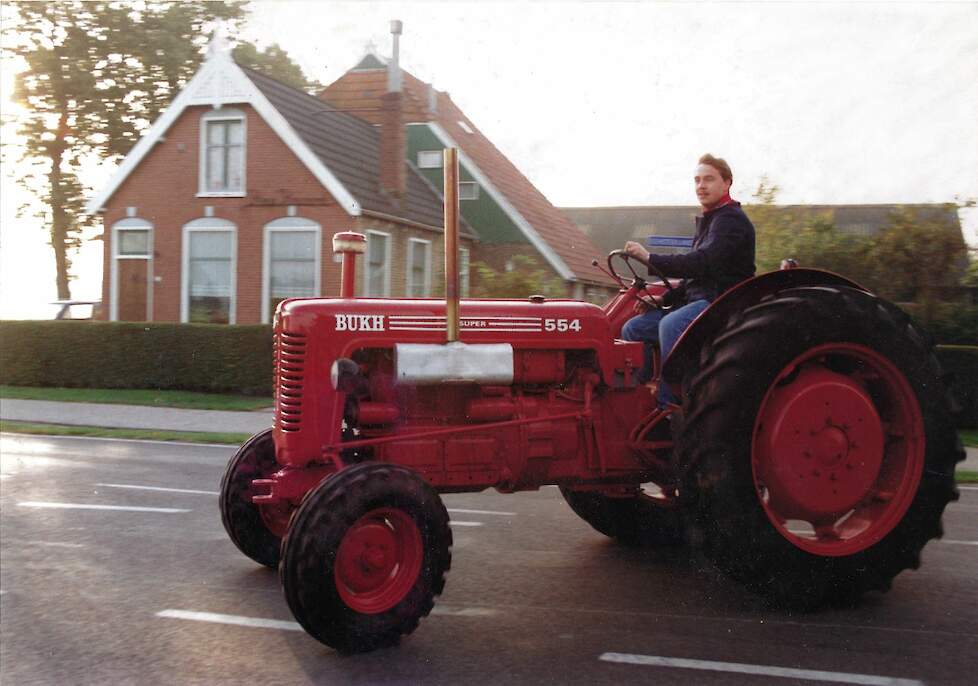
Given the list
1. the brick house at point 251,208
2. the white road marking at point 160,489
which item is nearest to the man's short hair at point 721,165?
the white road marking at point 160,489

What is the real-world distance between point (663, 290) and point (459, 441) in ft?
4.84

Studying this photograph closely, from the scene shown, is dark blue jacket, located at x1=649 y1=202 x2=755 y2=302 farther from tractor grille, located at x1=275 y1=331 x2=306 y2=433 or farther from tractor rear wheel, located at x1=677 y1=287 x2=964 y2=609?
tractor grille, located at x1=275 y1=331 x2=306 y2=433

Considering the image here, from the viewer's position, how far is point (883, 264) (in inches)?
558

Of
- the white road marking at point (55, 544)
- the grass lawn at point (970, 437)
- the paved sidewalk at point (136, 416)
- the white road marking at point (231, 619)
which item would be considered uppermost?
the grass lawn at point (970, 437)

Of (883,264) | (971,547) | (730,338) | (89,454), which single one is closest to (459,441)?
(730,338)

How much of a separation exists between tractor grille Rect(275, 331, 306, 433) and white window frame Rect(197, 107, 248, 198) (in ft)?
52.2

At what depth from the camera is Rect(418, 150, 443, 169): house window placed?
75.3 ft

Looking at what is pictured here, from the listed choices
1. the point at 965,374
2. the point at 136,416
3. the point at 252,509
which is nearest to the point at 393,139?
the point at 136,416

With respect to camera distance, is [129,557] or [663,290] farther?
[129,557]

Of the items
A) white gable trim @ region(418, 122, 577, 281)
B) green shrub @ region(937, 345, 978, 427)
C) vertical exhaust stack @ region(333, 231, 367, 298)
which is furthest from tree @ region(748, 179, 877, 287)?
vertical exhaust stack @ region(333, 231, 367, 298)

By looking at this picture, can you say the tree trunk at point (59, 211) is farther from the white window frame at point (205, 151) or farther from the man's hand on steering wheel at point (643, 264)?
the man's hand on steering wheel at point (643, 264)

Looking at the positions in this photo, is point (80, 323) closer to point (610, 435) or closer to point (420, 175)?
point (420, 175)

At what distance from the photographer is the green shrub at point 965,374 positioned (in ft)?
41.7

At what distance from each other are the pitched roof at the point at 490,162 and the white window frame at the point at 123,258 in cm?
621
